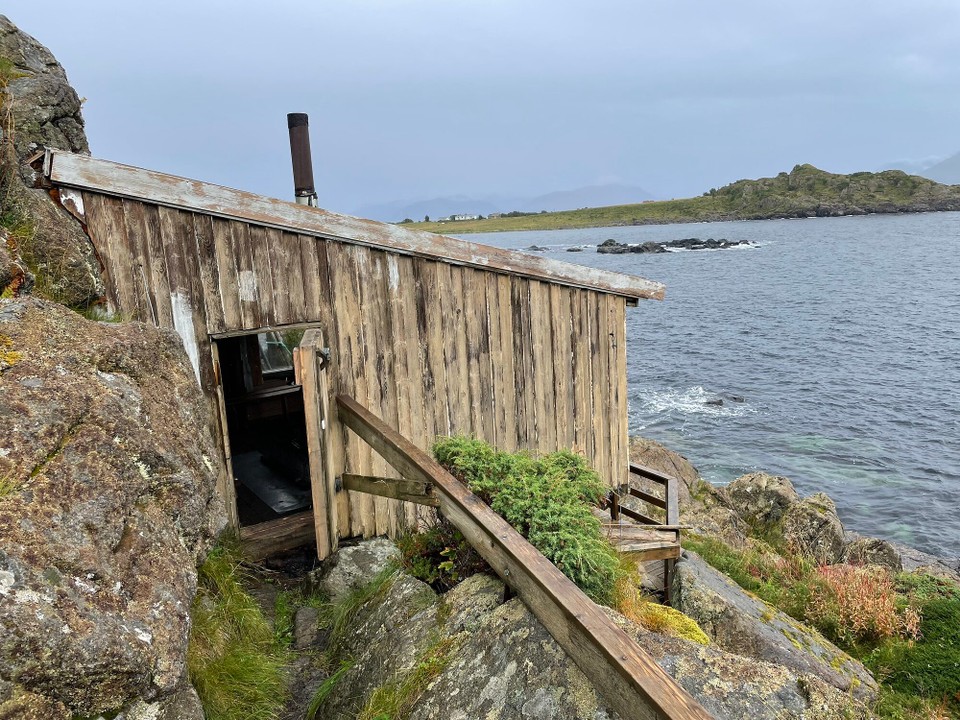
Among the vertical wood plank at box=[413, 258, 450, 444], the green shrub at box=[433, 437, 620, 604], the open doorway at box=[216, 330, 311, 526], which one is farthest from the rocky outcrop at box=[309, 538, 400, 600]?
the open doorway at box=[216, 330, 311, 526]

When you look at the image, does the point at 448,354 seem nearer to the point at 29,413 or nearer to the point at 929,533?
the point at 29,413

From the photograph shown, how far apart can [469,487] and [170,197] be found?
3916 mm

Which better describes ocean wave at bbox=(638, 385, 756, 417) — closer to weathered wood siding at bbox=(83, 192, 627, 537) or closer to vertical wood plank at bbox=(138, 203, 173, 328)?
weathered wood siding at bbox=(83, 192, 627, 537)

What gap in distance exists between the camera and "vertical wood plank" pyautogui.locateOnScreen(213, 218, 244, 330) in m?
6.38

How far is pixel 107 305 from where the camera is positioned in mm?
5961

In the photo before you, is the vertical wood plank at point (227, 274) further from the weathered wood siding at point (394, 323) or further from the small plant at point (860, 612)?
the small plant at point (860, 612)

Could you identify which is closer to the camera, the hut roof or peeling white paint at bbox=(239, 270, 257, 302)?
the hut roof

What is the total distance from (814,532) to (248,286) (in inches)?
552

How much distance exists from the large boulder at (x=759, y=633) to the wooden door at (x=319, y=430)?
4045 mm

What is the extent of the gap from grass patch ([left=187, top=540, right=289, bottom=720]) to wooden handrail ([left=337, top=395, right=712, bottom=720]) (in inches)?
66.0

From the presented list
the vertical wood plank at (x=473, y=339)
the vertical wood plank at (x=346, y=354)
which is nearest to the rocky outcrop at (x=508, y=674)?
the vertical wood plank at (x=346, y=354)

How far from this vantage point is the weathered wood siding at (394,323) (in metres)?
6.20

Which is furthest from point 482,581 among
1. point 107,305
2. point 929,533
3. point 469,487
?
point 929,533

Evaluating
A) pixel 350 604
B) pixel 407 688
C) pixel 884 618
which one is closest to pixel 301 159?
pixel 350 604
